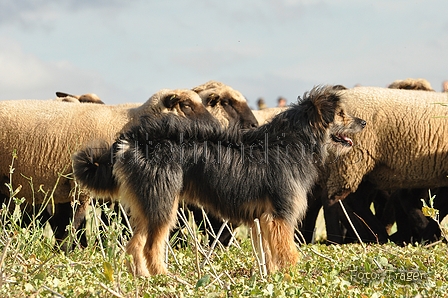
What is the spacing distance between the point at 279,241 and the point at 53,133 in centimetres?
432

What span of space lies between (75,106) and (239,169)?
169 inches

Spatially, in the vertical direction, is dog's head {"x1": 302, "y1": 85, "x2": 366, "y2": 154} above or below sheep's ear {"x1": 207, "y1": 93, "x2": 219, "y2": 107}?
above

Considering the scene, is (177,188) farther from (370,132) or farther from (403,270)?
(370,132)

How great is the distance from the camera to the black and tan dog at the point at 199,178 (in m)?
5.25

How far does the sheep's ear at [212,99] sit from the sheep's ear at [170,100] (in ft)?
3.26

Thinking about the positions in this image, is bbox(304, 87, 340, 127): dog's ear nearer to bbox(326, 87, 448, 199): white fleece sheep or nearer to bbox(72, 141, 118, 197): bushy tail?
bbox(72, 141, 118, 197): bushy tail

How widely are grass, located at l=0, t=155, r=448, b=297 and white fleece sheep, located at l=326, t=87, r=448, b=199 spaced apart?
250cm

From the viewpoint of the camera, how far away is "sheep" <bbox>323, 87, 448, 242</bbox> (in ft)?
28.7

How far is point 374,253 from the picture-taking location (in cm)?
615

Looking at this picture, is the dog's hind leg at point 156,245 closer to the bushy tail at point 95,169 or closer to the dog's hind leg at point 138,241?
the dog's hind leg at point 138,241

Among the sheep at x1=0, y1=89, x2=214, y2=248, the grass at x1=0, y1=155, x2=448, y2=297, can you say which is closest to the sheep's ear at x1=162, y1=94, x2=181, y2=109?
the sheep at x1=0, y1=89, x2=214, y2=248

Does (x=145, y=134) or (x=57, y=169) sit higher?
(x=145, y=134)

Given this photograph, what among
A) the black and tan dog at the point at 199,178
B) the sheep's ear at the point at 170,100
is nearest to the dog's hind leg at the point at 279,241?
the black and tan dog at the point at 199,178

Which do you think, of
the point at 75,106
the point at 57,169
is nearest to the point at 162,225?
the point at 57,169
